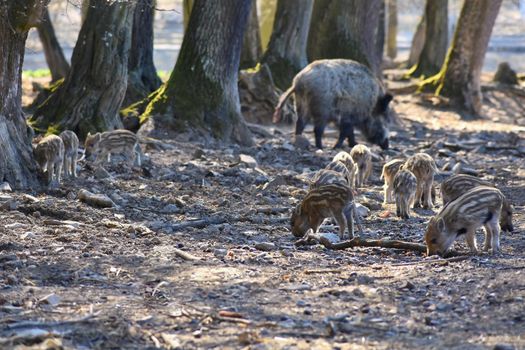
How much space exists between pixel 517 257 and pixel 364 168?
6.03 meters

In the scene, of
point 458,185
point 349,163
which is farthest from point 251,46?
point 458,185

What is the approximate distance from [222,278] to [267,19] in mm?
28369

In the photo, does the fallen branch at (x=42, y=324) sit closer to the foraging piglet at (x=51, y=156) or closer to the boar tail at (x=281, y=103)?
the foraging piglet at (x=51, y=156)

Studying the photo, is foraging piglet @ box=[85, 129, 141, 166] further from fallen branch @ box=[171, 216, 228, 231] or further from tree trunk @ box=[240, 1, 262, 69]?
tree trunk @ box=[240, 1, 262, 69]

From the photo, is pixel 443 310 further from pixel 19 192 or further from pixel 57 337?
pixel 19 192

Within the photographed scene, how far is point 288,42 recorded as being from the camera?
24.2 metres

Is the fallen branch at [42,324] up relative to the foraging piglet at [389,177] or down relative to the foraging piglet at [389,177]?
up

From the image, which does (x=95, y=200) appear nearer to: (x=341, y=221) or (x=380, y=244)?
(x=341, y=221)

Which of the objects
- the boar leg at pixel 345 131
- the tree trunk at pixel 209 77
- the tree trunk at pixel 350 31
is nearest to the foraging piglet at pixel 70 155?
the tree trunk at pixel 209 77

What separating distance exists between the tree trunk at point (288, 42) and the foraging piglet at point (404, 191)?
37.4 feet

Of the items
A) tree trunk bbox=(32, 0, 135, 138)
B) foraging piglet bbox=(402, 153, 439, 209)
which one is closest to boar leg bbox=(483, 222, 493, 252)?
foraging piglet bbox=(402, 153, 439, 209)

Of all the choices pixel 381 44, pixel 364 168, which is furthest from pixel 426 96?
pixel 364 168

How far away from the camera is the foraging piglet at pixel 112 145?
601 inches

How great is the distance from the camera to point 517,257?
32.1ft
